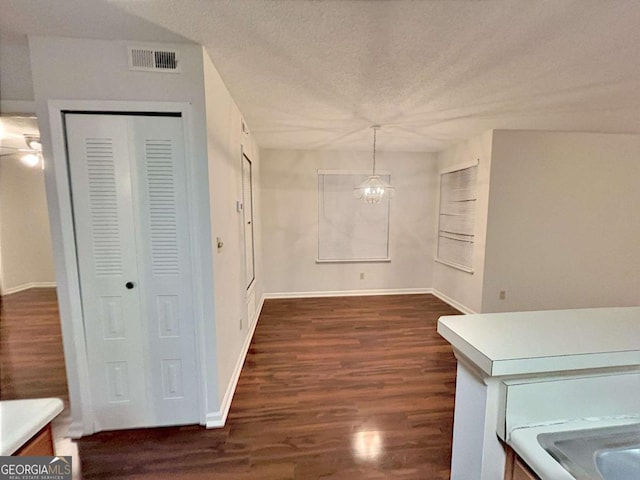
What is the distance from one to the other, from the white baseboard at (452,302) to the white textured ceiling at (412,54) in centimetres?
Result: 250

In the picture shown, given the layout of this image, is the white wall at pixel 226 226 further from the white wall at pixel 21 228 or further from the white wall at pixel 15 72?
the white wall at pixel 21 228

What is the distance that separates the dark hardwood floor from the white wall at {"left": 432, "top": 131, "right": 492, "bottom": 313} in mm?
757

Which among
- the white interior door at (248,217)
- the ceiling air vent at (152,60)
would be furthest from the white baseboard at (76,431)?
the ceiling air vent at (152,60)

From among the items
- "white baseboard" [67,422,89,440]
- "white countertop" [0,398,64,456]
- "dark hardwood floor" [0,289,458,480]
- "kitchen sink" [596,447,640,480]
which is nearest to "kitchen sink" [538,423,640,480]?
"kitchen sink" [596,447,640,480]

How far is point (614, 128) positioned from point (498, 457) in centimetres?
438

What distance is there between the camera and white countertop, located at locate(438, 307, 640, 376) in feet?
2.58

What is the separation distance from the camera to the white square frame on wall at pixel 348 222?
461 cm

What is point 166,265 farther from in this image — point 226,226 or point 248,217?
point 248,217

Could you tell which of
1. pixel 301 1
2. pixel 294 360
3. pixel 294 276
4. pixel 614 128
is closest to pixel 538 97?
pixel 614 128

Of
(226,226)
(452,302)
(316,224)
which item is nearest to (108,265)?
(226,226)

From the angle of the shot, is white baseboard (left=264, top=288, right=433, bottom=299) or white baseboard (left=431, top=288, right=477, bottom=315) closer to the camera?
white baseboard (left=431, top=288, right=477, bottom=315)

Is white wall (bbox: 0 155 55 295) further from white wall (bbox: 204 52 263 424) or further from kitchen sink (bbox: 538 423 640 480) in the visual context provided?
kitchen sink (bbox: 538 423 640 480)

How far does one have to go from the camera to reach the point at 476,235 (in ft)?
12.1

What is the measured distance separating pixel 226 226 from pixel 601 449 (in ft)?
7.36
